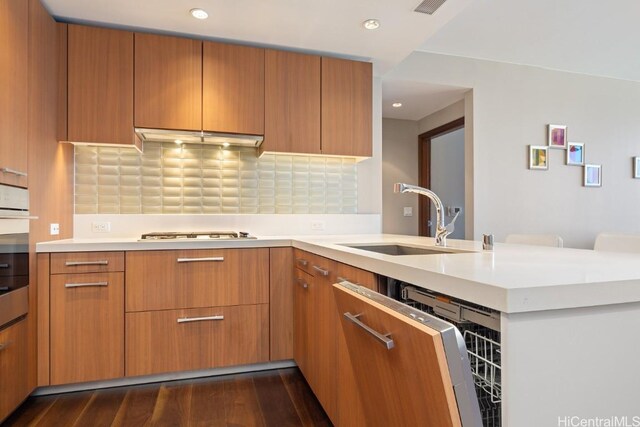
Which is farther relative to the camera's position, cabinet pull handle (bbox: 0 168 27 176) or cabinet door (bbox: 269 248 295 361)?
cabinet door (bbox: 269 248 295 361)

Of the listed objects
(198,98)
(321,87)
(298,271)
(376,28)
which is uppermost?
(376,28)

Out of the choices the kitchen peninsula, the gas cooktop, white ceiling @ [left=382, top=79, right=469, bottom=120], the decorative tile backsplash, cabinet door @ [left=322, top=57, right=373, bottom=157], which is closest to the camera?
the kitchen peninsula

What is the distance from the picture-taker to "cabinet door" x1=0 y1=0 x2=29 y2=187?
1662 mm

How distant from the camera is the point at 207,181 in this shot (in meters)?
2.75

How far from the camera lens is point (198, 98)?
2.44m

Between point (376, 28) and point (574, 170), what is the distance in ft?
9.58

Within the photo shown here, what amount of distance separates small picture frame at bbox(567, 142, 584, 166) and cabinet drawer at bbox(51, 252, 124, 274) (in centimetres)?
429

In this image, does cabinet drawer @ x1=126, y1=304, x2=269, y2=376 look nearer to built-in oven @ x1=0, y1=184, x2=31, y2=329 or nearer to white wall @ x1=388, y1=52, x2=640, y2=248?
built-in oven @ x1=0, y1=184, x2=31, y2=329

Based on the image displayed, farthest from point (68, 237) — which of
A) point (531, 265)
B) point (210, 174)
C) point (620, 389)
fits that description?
point (620, 389)

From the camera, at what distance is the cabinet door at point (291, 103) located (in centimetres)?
260

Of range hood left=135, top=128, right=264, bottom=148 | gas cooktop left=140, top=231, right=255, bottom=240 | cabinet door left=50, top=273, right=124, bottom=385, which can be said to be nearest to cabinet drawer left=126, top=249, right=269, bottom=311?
cabinet door left=50, top=273, right=124, bottom=385

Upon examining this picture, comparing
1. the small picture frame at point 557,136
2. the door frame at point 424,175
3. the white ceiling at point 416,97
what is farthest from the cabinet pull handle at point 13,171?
the small picture frame at point 557,136

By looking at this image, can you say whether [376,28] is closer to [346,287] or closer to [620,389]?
[346,287]

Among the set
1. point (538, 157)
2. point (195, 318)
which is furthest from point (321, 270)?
point (538, 157)
